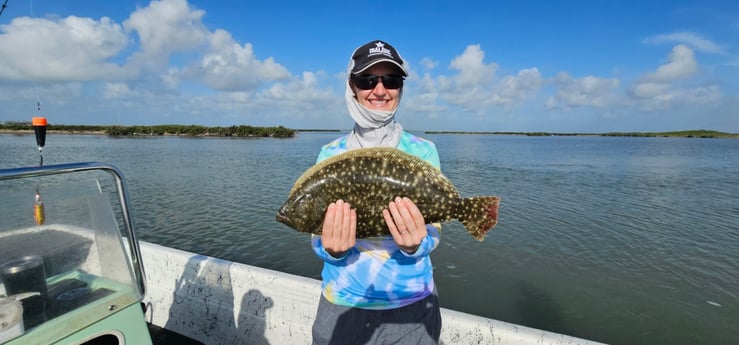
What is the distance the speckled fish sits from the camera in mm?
2826

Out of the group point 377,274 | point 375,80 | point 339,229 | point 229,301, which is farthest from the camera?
point 229,301

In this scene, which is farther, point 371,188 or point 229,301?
point 229,301

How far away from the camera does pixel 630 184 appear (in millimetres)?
25969

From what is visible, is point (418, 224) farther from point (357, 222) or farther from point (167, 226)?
point (167, 226)

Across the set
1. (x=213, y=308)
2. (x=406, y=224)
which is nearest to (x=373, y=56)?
(x=406, y=224)

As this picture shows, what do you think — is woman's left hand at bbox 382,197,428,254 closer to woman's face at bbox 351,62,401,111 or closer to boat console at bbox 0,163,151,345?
woman's face at bbox 351,62,401,111

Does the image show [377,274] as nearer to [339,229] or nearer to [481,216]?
[339,229]

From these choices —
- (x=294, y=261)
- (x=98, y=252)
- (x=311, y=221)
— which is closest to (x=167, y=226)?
(x=294, y=261)

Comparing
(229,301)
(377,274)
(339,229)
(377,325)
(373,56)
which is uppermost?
(373,56)

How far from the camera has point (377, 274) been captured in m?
2.79

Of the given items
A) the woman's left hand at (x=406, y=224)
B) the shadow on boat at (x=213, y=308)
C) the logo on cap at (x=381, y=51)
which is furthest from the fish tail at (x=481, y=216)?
the shadow on boat at (x=213, y=308)

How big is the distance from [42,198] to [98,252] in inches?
25.8

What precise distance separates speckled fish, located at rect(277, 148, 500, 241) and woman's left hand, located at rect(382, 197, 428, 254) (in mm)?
122

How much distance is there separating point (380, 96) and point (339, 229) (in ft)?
4.03
